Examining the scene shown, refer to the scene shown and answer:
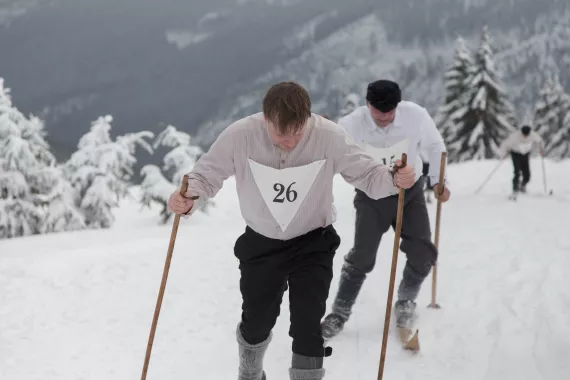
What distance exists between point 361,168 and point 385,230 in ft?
5.36

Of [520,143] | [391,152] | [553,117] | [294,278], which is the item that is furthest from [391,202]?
[553,117]

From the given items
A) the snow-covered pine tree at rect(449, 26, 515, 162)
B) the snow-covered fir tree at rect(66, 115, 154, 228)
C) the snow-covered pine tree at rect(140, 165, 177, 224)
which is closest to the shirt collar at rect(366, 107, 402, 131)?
the snow-covered fir tree at rect(66, 115, 154, 228)

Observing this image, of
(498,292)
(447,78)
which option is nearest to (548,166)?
(447,78)

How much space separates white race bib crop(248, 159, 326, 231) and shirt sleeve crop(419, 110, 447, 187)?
6.00 feet

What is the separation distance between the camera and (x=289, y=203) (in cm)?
314

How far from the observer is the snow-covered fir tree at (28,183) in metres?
16.5

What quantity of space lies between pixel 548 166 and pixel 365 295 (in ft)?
65.3

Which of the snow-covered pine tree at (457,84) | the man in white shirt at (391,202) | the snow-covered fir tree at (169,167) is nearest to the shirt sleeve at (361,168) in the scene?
the man in white shirt at (391,202)

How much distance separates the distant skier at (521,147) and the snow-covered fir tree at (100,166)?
39.1ft

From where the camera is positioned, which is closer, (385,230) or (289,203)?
(289,203)

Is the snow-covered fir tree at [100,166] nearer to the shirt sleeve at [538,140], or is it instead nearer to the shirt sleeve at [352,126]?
the shirt sleeve at [538,140]

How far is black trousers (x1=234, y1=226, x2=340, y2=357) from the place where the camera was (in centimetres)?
328

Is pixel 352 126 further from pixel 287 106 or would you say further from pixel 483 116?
pixel 483 116

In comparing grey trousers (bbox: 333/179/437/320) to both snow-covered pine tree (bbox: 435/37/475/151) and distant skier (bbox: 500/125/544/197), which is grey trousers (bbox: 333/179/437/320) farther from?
snow-covered pine tree (bbox: 435/37/475/151)
